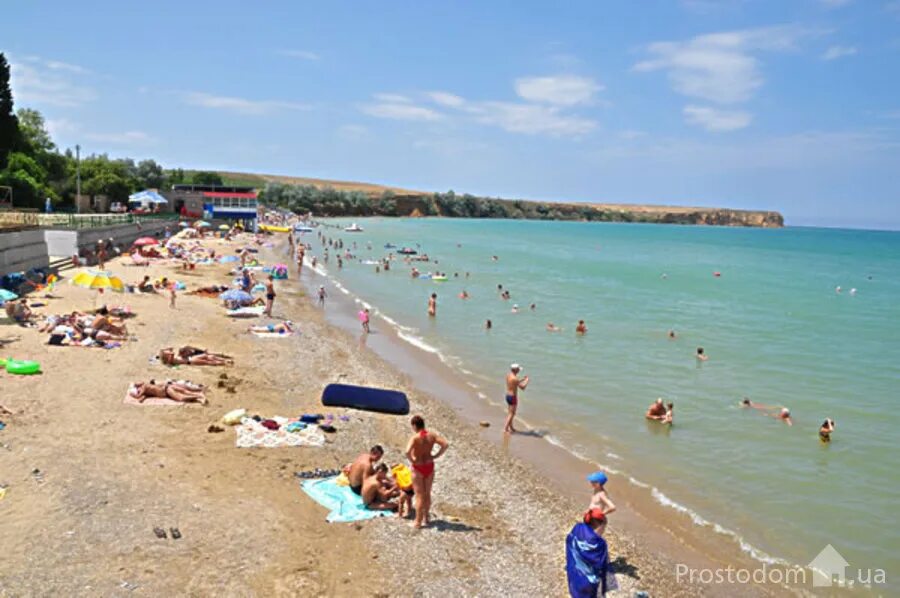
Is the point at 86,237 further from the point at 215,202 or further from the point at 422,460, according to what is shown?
the point at 215,202

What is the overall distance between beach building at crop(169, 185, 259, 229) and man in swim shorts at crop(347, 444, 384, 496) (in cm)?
5906

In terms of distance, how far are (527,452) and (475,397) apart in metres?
3.90

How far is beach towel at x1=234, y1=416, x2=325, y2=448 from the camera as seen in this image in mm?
10983

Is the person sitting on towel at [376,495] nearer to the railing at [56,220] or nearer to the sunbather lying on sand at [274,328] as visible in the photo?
the sunbather lying on sand at [274,328]

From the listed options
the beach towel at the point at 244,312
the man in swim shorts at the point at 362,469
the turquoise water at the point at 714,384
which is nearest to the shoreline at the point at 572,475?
the turquoise water at the point at 714,384

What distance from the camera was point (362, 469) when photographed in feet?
30.6

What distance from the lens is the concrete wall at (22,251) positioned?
21953mm

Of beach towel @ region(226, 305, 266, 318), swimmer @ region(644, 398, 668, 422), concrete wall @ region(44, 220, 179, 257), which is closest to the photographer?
swimmer @ region(644, 398, 668, 422)

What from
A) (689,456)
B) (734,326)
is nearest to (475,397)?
(689,456)

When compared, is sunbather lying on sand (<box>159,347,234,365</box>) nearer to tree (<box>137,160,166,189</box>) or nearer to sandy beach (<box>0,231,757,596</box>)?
sandy beach (<box>0,231,757,596</box>)

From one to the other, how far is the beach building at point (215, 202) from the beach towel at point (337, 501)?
58721mm

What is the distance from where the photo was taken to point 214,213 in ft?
213

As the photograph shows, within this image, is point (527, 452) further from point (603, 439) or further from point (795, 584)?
point (795, 584)

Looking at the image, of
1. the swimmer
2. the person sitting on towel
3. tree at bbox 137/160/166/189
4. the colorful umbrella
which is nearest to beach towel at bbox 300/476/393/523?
the person sitting on towel
